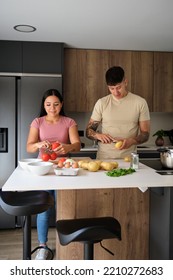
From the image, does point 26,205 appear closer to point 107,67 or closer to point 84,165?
point 84,165

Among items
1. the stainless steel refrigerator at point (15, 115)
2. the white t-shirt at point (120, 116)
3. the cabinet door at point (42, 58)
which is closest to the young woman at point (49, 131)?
the white t-shirt at point (120, 116)

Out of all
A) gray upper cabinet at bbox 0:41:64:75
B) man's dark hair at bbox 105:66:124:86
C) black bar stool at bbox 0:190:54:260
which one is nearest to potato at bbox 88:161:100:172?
black bar stool at bbox 0:190:54:260

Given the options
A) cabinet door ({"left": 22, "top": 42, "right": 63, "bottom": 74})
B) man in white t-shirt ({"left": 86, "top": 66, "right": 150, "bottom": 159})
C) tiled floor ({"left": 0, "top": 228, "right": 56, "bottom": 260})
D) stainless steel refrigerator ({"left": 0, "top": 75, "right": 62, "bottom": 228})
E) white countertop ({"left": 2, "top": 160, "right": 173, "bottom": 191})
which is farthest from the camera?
cabinet door ({"left": 22, "top": 42, "right": 63, "bottom": 74})

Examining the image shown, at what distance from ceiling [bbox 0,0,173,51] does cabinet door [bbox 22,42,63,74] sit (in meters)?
0.09

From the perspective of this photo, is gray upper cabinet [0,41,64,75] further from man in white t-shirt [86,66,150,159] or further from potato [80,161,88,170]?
potato [80,161,88,170]

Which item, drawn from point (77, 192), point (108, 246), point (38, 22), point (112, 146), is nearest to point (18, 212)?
point (77, 192)

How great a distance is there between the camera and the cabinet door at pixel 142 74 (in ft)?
12.2

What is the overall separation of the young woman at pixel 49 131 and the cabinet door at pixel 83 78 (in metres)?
1.39

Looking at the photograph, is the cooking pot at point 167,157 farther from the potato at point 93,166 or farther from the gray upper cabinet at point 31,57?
the gray upper cabinet at point 31,57

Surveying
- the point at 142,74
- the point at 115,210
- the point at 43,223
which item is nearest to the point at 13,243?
the point at 43,223

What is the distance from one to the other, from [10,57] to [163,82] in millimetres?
2027

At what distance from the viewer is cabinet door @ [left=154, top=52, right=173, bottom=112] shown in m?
3.78

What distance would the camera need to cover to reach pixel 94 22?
2.70m
